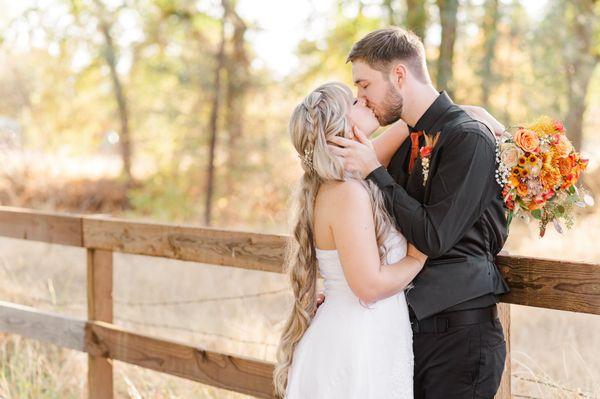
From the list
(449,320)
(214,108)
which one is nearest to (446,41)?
(214,108)

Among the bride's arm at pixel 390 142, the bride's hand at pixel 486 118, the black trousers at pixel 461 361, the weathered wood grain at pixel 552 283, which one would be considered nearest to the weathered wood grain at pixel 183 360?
the black trousers at pixel 461 361

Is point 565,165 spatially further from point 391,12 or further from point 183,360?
point 391,12

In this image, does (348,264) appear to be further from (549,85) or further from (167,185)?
(167,185)

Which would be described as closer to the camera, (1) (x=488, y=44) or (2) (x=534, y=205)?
(2) (x=534, y=205)

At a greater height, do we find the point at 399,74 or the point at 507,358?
the point at 399,74

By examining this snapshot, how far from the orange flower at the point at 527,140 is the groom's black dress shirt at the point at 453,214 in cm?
10

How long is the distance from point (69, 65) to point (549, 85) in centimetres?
1362

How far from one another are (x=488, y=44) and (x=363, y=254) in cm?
1019

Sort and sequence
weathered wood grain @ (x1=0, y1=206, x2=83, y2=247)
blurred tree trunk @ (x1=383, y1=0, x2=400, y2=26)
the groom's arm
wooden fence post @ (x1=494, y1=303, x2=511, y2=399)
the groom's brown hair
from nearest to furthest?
1. the groom's arm
2. the groom's brown hair
3. wooden fence post @ (x1=494, y1=303, x2=511, y2=399)
4. weathered wood grain @ (x1=0, y1=206, x2=83, y2=247)
5. blurred tree trunk @ (x1=383, y1=0, x2=400, y2=26)

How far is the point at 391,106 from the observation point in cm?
277

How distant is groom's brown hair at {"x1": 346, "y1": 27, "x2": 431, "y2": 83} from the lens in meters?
2.71

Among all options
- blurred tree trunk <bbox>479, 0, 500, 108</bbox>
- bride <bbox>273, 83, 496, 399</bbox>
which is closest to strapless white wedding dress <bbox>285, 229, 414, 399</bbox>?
bride <bbox>273, 83, 496, 399</bbox>

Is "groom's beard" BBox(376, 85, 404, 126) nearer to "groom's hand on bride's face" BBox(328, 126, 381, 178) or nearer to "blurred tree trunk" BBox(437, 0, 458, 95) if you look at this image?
"groom's hand on bride's face" BBox(328, 126, 381, 178)

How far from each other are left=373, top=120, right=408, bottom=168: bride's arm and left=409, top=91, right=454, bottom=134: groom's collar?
0.29m
